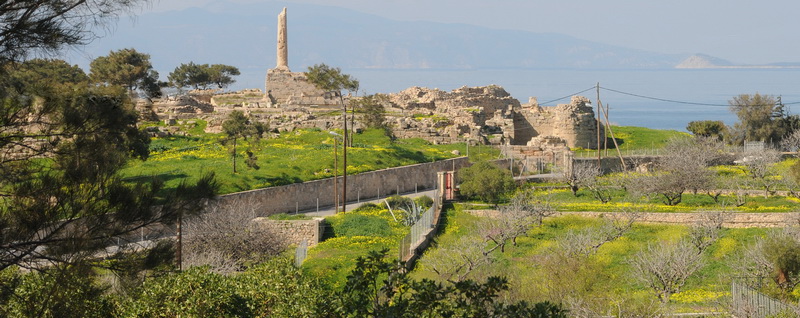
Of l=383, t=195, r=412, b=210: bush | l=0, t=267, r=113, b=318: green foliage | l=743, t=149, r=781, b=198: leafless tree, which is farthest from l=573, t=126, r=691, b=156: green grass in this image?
l=0, t=267, r=113, b=318: green foliage

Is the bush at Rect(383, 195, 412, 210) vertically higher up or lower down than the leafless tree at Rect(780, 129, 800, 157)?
lower down

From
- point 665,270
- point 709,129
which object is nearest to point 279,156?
point 665,270

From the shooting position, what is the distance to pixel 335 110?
242 ft

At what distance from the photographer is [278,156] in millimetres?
54688

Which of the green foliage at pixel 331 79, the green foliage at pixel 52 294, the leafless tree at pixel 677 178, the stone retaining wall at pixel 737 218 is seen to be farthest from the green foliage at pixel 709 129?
the green foliage at pixel 52 294

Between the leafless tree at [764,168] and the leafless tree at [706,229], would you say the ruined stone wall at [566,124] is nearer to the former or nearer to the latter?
the leafless tree at [764,168]

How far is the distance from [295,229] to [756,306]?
19.6 metres

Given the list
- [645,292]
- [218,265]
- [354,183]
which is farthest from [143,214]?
[354,183]

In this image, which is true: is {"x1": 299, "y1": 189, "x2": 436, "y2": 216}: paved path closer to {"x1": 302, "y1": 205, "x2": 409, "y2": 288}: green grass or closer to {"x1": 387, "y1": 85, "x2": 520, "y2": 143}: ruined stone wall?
{"x1": 302, "y1": 205, "x2": 409, "y2": 288}: green grass

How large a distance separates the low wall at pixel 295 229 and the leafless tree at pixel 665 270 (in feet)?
42.9

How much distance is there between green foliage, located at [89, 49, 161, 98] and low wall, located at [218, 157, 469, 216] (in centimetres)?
1968

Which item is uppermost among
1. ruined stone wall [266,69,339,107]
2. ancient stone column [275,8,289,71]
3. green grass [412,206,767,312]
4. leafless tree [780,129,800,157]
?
ancient stone column [275,8,289,71]

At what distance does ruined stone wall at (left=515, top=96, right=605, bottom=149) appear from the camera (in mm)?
74312

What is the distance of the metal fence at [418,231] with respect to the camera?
127 feet
